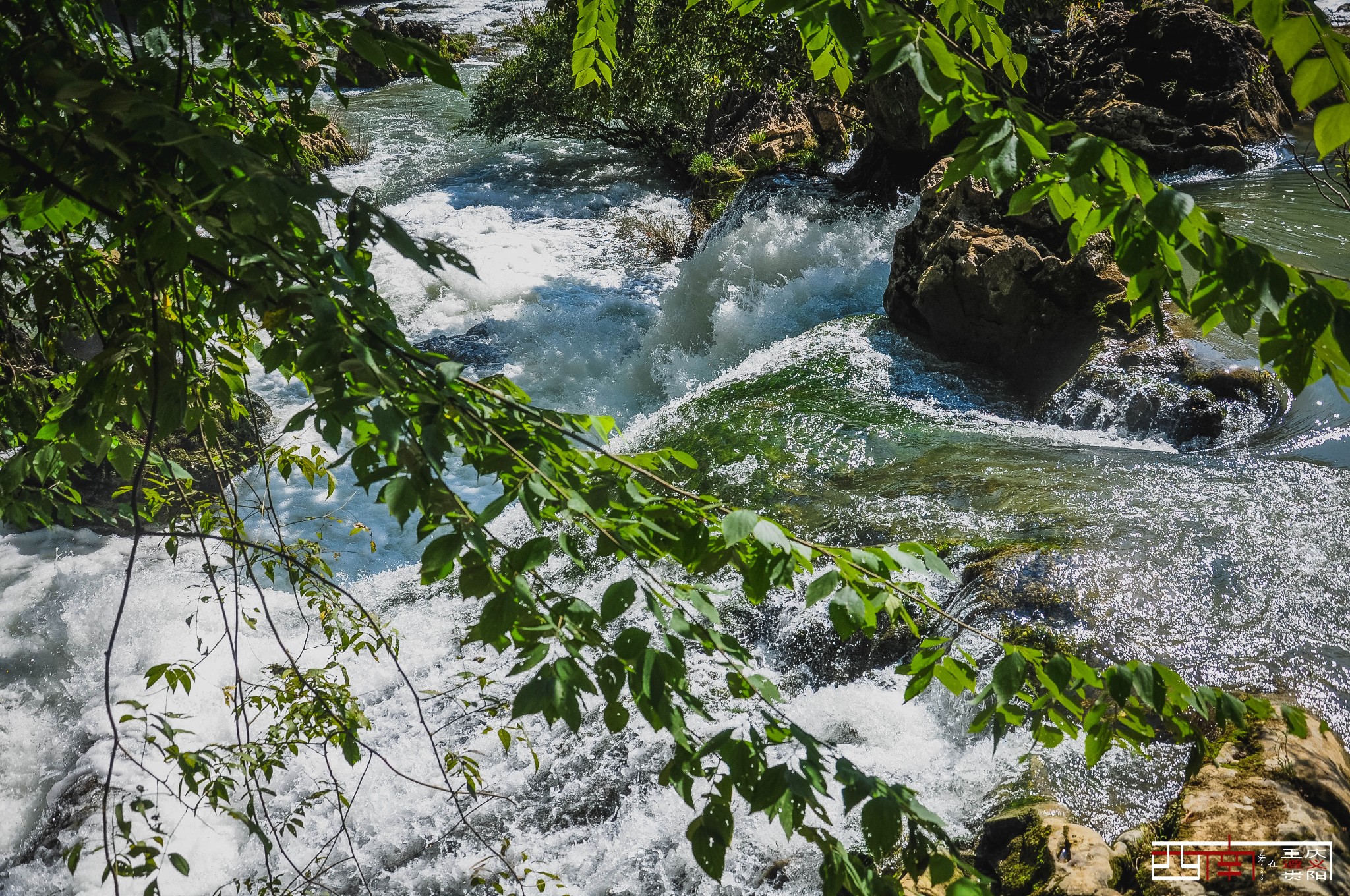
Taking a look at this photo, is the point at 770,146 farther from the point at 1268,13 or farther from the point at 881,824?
the point at 881,824

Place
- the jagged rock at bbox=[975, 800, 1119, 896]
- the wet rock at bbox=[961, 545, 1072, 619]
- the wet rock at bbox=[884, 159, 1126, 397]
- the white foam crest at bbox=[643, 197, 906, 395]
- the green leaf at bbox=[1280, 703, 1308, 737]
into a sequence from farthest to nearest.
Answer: the white foam crest at bbox=[643, 197, 906, 395] < the wet rock at bbox=[884, 159, 1126, 397] < the wet rock at bbox=[961, 545, 1072, 619] < the jagged rock at bbox=[975, 800, 1119, 896] < the green leaf at bbox=[1280, 703, 1308, 737]

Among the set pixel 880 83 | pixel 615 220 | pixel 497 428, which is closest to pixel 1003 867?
pixel 497 428

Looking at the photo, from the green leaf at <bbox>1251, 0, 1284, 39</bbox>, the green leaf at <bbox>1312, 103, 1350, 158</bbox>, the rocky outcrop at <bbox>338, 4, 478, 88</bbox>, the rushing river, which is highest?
the rocky outcrop at <bbox>338, 4, 478, 88</bbox>

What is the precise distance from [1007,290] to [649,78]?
5.68 metres

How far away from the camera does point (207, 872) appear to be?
3.75 m

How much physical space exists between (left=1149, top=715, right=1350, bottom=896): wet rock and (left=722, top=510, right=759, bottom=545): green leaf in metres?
2.04

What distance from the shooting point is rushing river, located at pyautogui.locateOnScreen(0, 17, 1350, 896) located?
132 inches

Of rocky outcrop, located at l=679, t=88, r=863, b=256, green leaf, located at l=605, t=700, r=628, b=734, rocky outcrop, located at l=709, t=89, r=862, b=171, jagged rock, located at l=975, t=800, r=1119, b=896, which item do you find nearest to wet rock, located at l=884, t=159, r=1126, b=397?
jagged rock, located at l=975, t=800, r=1119, b=896

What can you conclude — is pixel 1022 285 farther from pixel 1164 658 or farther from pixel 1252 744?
pixel 1252 744

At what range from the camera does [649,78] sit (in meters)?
10.0

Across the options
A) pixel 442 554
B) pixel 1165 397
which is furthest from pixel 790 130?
pixel 442 554

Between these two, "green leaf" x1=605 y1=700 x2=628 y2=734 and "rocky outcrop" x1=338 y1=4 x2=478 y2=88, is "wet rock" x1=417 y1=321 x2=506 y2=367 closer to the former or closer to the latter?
"green leaf" x1=605 y1=700 x2=628 y2=734

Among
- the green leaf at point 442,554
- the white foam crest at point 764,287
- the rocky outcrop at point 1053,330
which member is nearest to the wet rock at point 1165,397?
the rocky outcrop at point 1053,330

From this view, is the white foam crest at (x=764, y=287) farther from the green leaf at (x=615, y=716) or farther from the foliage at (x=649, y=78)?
the green leaf at (x=615, y=716)
